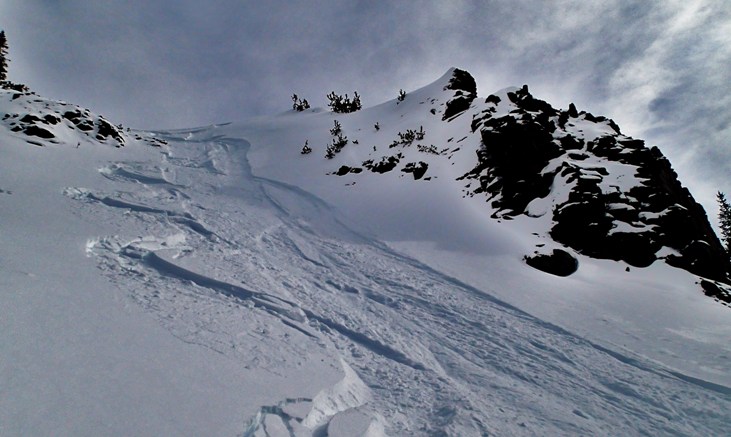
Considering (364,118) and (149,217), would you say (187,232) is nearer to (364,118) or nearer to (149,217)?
(149,217)

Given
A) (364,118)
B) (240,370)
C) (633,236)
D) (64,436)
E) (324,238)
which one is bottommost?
(64,436)

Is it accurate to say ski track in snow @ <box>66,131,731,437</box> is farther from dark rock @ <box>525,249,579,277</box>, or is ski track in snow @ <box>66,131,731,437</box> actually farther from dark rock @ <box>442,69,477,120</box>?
dark rock @ <box>442,69,477,120</box>

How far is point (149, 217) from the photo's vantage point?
868cm

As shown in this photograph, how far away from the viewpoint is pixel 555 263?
11.4m

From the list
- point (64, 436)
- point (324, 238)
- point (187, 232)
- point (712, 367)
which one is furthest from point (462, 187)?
point (64, 436)

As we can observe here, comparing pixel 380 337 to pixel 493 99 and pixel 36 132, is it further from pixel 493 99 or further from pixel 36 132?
pixel 493 99

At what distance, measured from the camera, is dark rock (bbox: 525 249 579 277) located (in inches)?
443

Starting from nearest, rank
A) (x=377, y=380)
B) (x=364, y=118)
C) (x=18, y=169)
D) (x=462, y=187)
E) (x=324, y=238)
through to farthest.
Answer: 1. (x=377, y=380)
2. (x=18, y=169)
3. (x=324, y=238)
4. (x=462, y=187)
5. (x=364, y=118)

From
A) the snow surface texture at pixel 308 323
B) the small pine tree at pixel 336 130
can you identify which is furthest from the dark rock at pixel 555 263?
the small pine tree at pixel 336 130

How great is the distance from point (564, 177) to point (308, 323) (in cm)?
1371

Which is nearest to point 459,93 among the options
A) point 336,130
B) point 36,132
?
point 336,130

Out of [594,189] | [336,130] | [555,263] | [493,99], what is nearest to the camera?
[555,263]

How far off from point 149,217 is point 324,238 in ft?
16.9

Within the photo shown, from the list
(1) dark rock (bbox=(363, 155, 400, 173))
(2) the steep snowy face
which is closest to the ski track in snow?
(2) the steep snowy face
